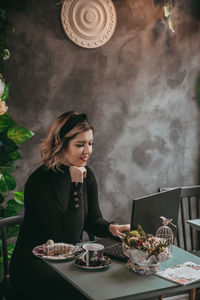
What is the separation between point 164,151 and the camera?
10.8 feet

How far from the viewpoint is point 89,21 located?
2.92 m

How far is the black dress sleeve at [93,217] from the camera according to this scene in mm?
2204

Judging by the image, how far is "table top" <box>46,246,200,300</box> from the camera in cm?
144

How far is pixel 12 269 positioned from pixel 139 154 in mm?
1513

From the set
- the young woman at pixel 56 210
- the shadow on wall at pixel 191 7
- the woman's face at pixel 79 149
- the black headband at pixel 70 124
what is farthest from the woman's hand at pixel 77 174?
the shadow on wall at pixel 191 7

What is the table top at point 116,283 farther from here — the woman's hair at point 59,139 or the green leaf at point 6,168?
the green leaf at point 6,168

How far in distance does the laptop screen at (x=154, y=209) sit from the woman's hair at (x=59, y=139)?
2.05ft

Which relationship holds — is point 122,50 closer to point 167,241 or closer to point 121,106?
point 121,106

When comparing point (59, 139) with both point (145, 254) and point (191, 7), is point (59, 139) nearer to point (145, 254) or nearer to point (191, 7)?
point (145, 254)

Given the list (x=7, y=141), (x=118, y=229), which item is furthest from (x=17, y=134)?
(x=118, y=229)

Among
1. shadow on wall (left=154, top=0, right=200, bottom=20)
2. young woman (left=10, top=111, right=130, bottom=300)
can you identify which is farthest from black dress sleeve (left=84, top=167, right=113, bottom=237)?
shadow on wall (left=154, top=0, right=200, bottom=20)

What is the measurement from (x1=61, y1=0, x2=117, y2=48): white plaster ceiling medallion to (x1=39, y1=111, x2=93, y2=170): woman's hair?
934 millimetres

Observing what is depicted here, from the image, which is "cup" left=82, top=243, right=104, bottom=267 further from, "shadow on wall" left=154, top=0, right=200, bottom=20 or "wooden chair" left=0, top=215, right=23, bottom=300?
"shadow on wall" left=154, top=0, right=200, bottom=20

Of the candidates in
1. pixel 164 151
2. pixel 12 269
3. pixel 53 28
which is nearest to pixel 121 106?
pixel 164 151
